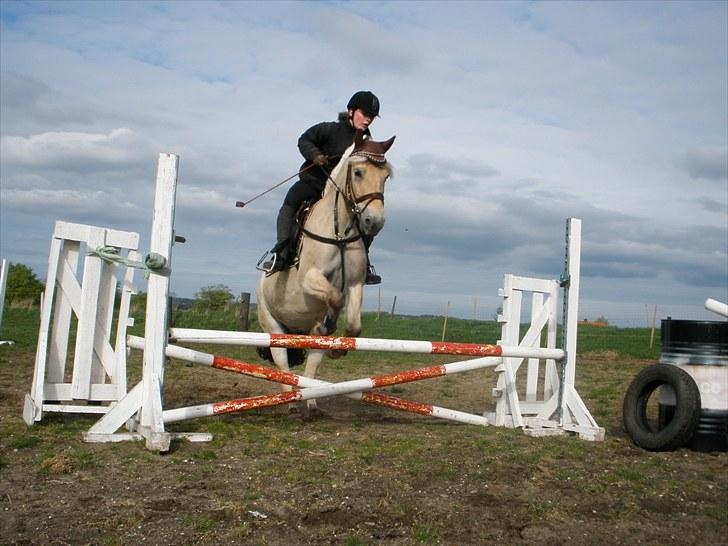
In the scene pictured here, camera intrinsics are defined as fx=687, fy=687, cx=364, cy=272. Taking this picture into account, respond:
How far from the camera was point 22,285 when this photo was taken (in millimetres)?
31188

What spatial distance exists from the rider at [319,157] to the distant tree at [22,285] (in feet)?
91.7

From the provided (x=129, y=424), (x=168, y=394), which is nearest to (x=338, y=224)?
(x=129, y=424)

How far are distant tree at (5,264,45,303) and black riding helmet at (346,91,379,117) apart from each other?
28.7m

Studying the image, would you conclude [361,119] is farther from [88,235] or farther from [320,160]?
[88,235]

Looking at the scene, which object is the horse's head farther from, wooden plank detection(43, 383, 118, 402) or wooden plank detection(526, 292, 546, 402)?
wooden plank detection(43, 383, 118, 402)

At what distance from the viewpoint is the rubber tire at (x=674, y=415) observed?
4895mm

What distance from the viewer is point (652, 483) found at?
384 centimetres

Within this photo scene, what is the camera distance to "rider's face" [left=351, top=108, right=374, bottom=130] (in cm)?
568

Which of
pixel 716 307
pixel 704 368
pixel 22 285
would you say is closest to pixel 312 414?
pixel 704 368

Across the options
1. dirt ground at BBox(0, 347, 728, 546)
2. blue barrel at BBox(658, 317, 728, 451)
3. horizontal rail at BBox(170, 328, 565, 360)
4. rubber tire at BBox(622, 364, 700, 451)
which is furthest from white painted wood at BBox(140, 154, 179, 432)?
A: blue barrel at BBox(658, 317, 728, 451)

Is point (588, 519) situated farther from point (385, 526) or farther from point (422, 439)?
point (422, 439)

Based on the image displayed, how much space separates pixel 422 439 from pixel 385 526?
6.74ft

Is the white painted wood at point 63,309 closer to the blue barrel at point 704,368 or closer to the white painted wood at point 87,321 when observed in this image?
the white painted wood at point 87,321

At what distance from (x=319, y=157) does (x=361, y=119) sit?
0.49 m
